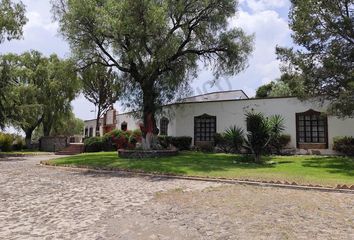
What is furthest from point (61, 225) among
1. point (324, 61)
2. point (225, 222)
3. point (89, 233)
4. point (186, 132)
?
point (186, 132)

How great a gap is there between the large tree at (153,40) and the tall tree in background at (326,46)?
5.29m

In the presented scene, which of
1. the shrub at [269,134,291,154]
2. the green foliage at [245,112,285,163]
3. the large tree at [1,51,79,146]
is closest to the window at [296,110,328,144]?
the shrub at [269,134,291,154]

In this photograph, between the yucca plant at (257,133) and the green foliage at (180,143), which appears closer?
the yucca plant at (257,133)

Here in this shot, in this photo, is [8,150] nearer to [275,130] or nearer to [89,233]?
[275,130]

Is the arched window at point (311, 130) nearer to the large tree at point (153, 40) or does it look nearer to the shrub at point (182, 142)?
the large tree at point (153, 40)

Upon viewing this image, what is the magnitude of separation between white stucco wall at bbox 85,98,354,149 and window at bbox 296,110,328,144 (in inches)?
10.0

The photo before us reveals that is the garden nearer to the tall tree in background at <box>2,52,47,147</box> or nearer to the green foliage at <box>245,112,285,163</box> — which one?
the green foliage at <box>245,112,285,163</box>

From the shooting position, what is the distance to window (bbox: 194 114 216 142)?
28.0 metres

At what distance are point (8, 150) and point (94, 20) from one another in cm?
2238

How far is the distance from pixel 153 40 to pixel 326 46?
930cm

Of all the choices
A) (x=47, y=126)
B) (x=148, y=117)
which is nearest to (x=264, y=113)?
(x=148, y=117)

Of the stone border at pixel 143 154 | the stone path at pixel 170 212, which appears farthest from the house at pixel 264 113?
the stone path at pixel 170 212

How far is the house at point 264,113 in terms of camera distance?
77.7 feet

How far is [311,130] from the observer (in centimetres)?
2427
